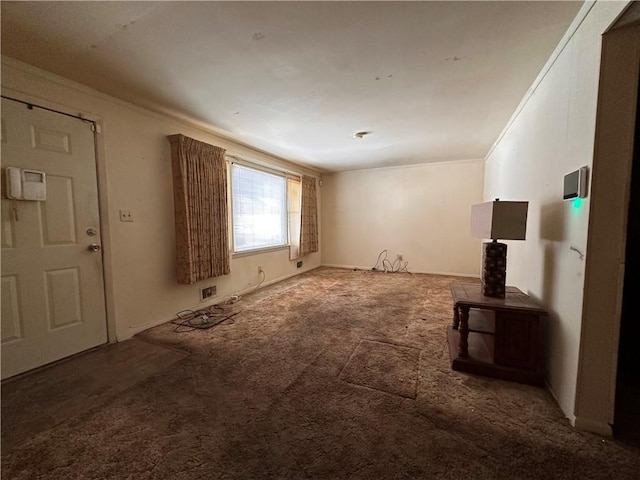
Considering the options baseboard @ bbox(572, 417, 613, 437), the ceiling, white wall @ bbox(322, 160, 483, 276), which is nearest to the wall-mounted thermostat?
the ceiling

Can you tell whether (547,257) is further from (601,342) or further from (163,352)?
(163,352)

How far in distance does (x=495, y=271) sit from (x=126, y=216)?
131 inches

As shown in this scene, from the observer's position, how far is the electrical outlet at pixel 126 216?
2598 millimetres

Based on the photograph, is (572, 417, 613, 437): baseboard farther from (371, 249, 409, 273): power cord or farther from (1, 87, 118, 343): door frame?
(371, 249, 409, 273): power cord

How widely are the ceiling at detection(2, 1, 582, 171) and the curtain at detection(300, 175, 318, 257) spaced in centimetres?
253

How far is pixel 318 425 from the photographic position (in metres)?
1.49

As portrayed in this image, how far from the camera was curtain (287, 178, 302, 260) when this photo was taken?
529 cm

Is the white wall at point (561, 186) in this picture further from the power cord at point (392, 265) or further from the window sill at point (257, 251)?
the window sill at point (257, 251)

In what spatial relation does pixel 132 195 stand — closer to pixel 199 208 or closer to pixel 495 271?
pixel 199 208

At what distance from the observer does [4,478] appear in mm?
1181

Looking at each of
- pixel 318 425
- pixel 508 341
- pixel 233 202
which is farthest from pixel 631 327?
pixel 233 202

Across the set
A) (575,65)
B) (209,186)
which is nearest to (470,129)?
(575,65)

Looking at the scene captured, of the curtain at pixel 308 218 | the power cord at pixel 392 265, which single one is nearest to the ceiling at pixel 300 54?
the curtain at pixel 308 218

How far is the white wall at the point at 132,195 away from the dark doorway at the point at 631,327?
3749 millimetres
